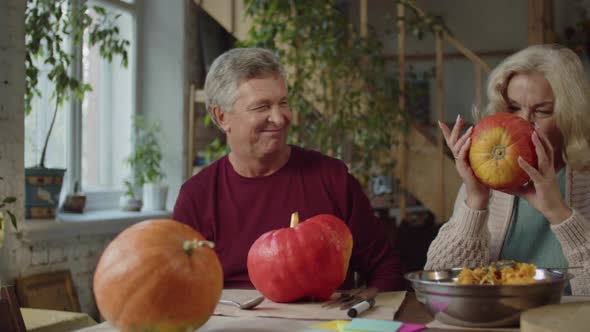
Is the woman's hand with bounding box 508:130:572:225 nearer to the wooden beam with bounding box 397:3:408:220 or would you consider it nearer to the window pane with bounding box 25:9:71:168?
the window pane with bounding box 25:9:71:168

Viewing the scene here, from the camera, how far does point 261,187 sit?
1878 millimetres

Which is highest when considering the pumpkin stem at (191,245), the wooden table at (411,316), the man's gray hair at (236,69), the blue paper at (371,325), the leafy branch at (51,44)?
the leafy branch at (51,44)

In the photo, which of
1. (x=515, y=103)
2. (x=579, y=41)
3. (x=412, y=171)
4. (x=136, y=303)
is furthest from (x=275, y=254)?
(x=579, y=41)

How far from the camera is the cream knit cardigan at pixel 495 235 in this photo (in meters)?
1.53

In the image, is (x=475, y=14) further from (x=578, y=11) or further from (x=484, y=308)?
(x=484, y=308)

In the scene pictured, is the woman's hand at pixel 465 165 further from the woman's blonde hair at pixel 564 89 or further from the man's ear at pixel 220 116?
the man's ear at pixel 220 116

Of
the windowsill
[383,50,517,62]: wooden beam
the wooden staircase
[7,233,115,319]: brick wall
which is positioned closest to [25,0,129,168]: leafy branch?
the windowsill

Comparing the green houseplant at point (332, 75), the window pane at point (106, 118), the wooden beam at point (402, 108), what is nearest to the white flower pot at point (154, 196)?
the window pane at point (106, 118)

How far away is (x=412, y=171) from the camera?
498 centimetres

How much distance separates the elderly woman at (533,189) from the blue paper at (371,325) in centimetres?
58

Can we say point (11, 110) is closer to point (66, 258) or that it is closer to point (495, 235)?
point (66, 258)

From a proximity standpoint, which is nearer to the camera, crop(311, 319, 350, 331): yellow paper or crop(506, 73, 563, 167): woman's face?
crop(311, 319, 350, 331): yellow paper

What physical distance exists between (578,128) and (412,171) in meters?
3.24

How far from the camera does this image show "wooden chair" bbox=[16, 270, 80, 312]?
3.04 metres
